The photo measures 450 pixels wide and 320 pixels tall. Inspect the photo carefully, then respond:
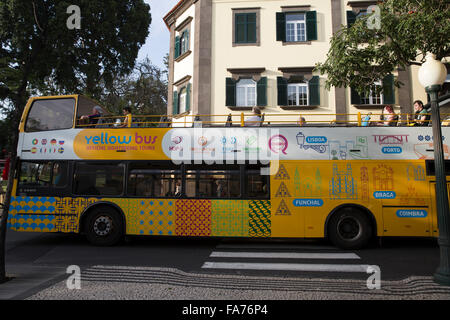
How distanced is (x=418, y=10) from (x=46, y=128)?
10.2 meters

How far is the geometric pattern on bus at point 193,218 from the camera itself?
24.2 ft

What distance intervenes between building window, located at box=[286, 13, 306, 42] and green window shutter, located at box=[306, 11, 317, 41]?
267mm

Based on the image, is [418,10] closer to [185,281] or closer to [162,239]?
[185,281]

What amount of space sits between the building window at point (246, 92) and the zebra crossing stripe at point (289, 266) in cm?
1112

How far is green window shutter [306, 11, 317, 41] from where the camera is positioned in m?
15.6

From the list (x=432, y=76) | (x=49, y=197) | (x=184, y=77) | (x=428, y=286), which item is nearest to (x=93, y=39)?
(x=184, y=77)

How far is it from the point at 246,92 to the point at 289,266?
11.6 metres

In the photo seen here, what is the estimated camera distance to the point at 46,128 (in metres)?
8.04

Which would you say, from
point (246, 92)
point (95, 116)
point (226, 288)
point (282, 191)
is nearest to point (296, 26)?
point (246, 92)

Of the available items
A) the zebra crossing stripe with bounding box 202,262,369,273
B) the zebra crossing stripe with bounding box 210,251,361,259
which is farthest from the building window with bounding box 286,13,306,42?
the zebra crossing stripe with bounding box 202,262,369,273

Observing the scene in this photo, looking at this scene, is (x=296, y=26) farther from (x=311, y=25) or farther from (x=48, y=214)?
(x=48, y=214)

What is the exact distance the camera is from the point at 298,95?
15641mm

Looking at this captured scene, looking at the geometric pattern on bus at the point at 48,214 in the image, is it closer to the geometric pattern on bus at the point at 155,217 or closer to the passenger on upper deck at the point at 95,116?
the geometric pattern on bus at the point at 155,217
